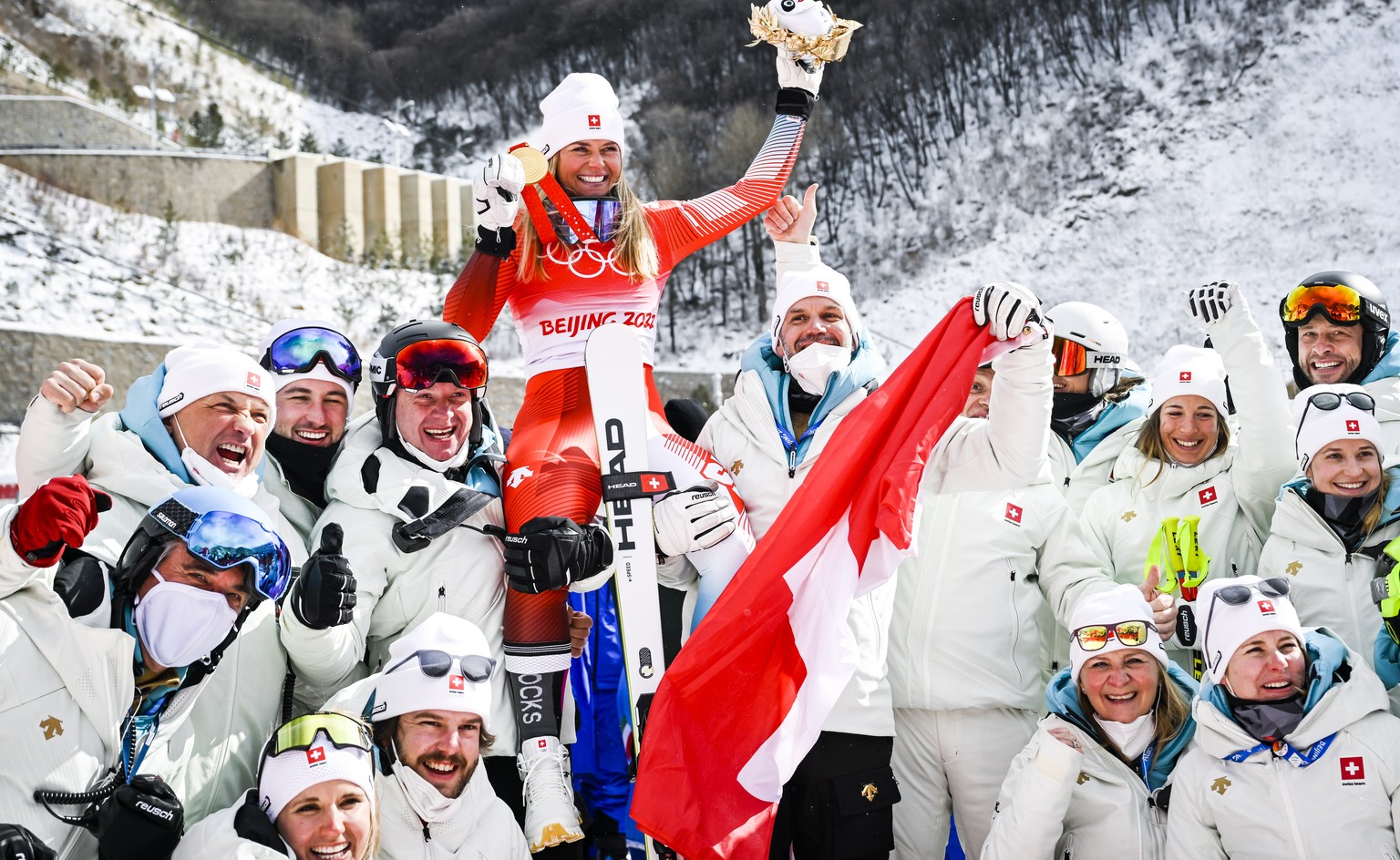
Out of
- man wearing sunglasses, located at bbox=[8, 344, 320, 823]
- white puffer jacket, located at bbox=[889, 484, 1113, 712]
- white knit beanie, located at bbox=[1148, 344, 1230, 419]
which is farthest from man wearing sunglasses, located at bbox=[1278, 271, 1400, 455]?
man wearing sunglasses, located at bbox=[8, 344, 320, 823]

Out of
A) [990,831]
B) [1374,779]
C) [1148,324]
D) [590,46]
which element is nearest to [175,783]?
[990,831]

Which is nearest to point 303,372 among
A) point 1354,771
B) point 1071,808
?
point 1071,808

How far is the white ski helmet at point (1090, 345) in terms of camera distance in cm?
530

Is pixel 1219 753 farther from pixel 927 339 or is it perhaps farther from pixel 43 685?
pixel 43 685

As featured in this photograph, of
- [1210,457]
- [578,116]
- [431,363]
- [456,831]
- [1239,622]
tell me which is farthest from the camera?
[1210,457]

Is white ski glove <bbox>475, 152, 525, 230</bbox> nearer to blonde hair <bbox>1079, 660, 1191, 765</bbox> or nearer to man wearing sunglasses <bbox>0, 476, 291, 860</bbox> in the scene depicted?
man wearing sunglasses <bbox>0, 476, 291, 860</bbox>

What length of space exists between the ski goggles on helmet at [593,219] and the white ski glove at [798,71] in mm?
872

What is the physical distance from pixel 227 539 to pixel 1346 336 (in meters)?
3.85

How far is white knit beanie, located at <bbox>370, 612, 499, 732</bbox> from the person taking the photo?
12.2 ft

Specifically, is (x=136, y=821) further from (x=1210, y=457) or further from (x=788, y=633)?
(x=1210, y=457)

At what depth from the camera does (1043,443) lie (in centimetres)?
390

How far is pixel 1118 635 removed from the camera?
414 centimetres

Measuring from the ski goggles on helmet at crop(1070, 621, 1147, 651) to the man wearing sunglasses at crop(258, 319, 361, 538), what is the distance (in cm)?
252

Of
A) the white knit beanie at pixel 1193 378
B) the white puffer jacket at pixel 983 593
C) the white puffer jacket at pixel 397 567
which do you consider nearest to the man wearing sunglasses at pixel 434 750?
the white puffer jacket at pixel 397 567
